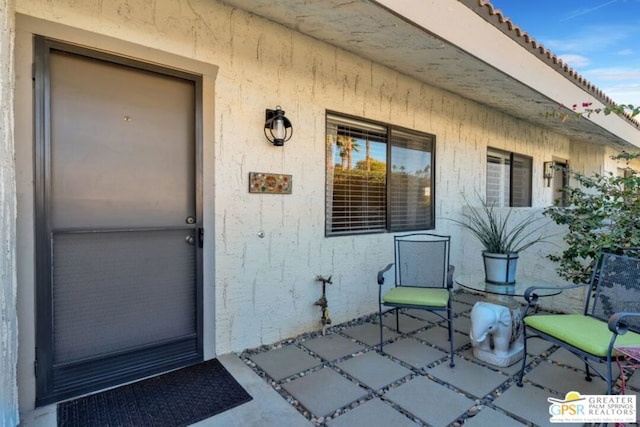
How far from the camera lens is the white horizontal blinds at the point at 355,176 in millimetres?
3301

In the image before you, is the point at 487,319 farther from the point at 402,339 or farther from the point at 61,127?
the point at 61,127

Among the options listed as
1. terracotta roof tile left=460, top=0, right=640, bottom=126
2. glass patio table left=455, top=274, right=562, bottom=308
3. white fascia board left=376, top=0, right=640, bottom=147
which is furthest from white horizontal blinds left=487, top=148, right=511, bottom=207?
glass patio table left=455, top=274, right=562, bottom=308

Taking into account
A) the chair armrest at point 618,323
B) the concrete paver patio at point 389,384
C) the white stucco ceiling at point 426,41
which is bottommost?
the concrete paver patio at point 389,384

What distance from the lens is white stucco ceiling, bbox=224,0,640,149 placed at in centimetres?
243

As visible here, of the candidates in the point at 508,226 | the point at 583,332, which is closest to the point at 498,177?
the point at 508,226

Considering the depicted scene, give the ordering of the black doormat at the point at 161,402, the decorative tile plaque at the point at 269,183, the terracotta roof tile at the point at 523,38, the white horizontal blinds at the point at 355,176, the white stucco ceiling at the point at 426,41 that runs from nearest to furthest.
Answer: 1. the black doormat at the point at 161,402
2. the white stucco ceiling at the point at 426,41
3. the decorative tile plaque at the point at 269,183
4. the terracotta roof tile at the point at 523,38
5. the white horizontal blinds at the point at 355,176

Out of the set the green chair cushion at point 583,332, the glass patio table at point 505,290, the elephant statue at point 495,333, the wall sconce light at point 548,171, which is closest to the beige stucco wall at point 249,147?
the glass patio table at point 505,290

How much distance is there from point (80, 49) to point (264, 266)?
6.44 feet

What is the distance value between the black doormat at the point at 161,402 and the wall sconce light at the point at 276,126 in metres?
1.89

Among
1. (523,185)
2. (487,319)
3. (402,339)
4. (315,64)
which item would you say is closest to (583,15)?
(523,185)

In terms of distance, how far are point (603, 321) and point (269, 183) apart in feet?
8.61

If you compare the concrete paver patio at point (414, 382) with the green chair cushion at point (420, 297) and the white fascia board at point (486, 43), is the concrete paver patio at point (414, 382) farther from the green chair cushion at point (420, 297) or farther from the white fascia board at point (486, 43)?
the white fascia board at point (486, 43)

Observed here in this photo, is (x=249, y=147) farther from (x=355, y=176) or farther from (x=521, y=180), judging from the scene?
(x=521, y=180)

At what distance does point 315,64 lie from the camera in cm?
304
